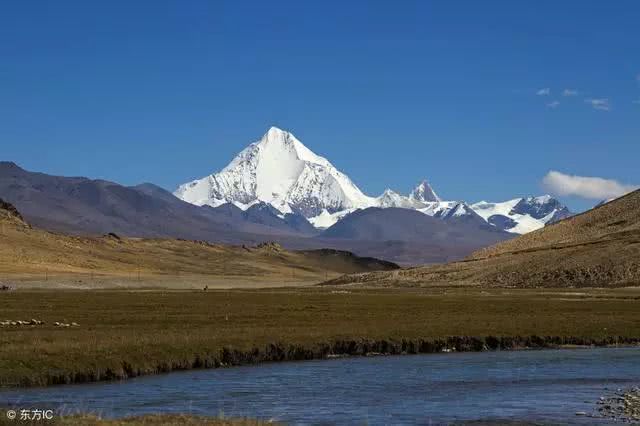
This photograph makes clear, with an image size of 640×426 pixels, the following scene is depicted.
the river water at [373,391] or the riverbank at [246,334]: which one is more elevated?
the riverbank at [246,334]

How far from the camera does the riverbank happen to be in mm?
49344

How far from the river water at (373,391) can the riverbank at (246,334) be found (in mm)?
2057

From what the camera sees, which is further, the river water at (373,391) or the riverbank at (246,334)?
the riverbank at (246,334)

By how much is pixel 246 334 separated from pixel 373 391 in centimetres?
1802

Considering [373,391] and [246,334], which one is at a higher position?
[246,334]

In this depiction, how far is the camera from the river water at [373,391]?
39.0 metres

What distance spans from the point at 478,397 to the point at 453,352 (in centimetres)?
2014

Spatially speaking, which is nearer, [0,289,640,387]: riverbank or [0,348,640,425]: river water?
[0,348,640,425]: river water

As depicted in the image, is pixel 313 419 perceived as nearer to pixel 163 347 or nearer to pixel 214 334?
pixel 163 347

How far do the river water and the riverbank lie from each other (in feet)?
6.75

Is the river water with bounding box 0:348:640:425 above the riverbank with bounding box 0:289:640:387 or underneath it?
underneath

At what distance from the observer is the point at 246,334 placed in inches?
2446

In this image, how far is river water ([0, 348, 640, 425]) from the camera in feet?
128

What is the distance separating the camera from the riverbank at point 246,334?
49344 millimetres
